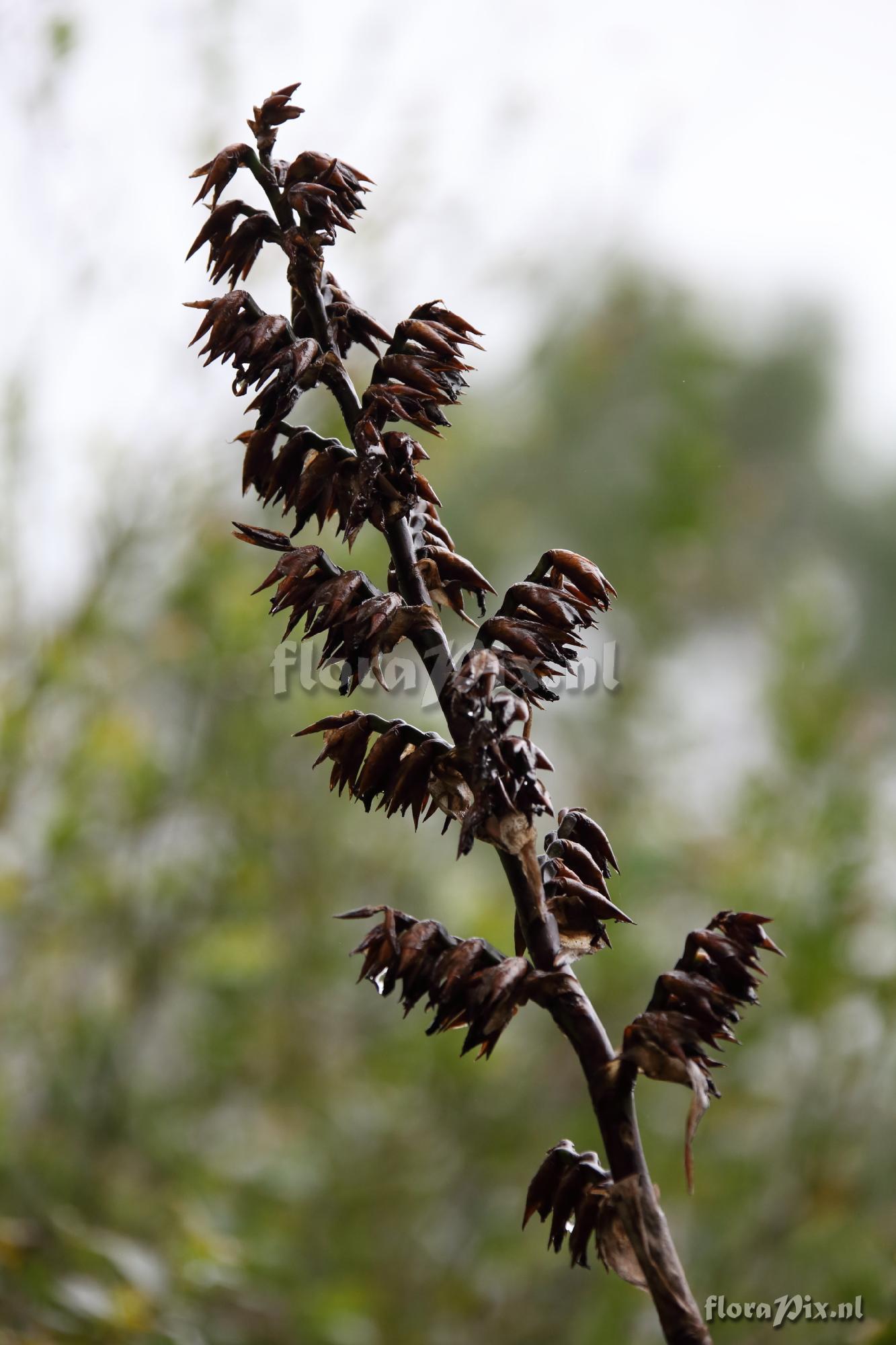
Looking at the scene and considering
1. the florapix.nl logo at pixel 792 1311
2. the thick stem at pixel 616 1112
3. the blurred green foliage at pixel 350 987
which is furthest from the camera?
the blurred green foliage at pixel 350 987

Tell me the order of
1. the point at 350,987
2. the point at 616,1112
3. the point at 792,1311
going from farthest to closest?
the point at 350,987
the point at 792,1311
the point at 616,1112

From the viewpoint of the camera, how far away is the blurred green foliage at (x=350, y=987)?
1856mm

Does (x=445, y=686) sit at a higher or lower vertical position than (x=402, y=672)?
lower

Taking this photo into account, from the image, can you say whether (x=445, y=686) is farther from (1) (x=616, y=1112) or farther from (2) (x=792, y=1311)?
(2) (x=792, y=1311)

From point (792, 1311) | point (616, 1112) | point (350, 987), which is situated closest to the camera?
point (616, 1112)

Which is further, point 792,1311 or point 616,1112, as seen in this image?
point 792,1311

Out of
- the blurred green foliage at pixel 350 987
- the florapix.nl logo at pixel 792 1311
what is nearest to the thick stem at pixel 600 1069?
the florapix.nl logo at pixel 792 1311

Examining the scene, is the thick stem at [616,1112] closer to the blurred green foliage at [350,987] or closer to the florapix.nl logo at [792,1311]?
the florapix.nl logo at [792,1311]

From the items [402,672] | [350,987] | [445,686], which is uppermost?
[350,987]

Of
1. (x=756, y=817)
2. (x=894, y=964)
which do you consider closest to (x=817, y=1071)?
(x=894, y=964)

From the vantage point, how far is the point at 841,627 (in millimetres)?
2584

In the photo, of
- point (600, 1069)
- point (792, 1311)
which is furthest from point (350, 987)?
point (600, 1069)

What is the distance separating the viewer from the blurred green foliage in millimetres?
1856

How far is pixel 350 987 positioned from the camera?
2.71 m
